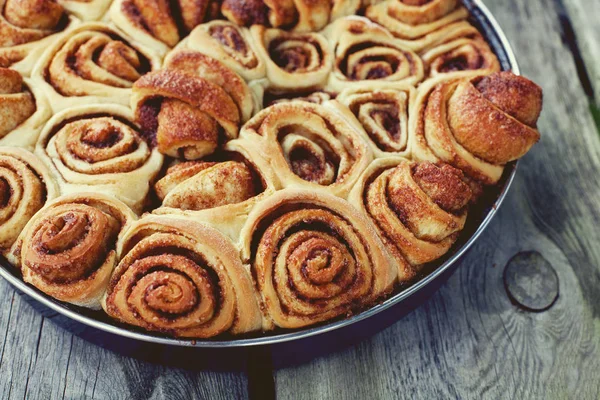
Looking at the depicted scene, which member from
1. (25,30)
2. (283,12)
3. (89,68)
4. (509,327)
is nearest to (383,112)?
(283,12)

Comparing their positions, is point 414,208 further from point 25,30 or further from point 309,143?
point 25,30

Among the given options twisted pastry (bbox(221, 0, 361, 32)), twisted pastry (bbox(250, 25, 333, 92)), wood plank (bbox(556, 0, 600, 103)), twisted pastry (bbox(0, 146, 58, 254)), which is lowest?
twisted pastry (bbox(0, 146, 58, 254))

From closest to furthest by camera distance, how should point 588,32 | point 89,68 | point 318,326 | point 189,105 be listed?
point 318,326 < point 189,105 < point 89,68 < point 588,32

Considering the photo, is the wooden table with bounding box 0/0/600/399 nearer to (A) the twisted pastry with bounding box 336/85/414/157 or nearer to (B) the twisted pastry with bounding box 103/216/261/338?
(B) the twisted pastry with bounding box 103/216/261/338

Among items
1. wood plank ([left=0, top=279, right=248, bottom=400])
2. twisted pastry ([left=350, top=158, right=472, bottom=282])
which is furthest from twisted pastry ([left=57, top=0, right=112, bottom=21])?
twisted pastry ([left=350, top=158, right=472, bottom=282])

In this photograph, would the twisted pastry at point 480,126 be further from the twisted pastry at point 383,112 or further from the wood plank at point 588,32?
the wood plank at point 588,32

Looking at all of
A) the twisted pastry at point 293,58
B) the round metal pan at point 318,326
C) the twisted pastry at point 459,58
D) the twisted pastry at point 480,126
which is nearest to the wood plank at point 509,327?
the round metal pan at point 318,326

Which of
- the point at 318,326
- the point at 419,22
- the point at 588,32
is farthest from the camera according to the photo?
the point at 588,32
